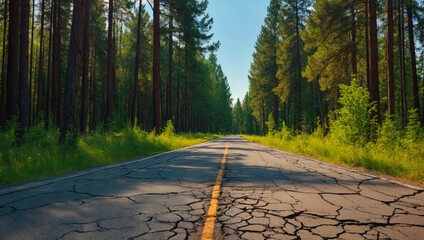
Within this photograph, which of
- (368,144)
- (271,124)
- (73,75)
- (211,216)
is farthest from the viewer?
(271,124)

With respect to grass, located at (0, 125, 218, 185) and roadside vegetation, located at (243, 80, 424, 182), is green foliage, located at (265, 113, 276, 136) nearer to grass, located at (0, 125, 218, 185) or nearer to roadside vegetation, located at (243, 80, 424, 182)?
roadside vegetation, located at (243, 80, 424, 182)

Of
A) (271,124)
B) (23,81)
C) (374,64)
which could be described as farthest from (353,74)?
(271,124)

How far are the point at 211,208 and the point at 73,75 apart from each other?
29.9 ft

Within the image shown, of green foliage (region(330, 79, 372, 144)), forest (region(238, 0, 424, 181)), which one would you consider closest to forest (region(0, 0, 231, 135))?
forest (region(238, 0, 424, 181))

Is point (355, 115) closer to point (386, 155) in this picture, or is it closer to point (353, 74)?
point (353, 74)

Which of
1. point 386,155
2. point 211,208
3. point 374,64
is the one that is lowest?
point 211,208

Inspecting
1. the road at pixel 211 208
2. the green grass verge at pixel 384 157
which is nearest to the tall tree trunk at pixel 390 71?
the green grass verge at pixel 384 157

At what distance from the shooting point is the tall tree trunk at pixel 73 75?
9.59m

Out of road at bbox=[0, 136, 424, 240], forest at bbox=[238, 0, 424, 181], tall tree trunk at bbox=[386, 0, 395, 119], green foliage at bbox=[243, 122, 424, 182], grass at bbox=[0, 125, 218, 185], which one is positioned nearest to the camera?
road at bbox=[0, 136, 424, 240]

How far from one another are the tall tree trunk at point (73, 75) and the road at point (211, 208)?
4.67 meters

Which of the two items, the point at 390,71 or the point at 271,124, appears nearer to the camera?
the point at 390,71

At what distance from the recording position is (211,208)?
346 cm

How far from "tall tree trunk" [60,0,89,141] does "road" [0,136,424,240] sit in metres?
4.67

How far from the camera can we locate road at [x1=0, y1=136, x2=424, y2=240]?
2676 mm
